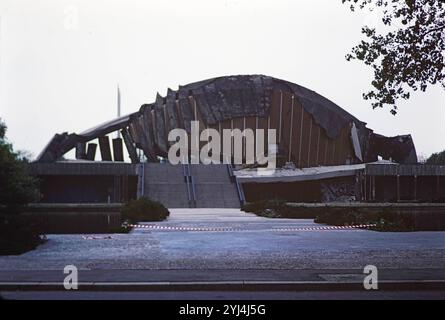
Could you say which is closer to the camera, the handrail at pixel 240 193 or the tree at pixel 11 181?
the tree at pixel 11 181

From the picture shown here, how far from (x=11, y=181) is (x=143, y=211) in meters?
12.1

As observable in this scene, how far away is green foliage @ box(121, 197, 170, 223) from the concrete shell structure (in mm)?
45848

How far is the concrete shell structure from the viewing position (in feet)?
248

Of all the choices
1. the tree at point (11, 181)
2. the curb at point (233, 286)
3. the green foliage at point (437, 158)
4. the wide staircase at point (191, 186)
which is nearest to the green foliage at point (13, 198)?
the tree at point (11, 181)

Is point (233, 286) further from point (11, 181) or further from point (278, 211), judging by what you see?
point (278, 211)

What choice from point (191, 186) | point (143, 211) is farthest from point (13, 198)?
point (191, 186)

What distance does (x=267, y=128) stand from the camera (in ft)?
252

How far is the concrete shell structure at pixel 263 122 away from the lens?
248 feet

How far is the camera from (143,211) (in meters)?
28.7

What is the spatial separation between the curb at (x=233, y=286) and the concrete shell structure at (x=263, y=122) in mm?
64595

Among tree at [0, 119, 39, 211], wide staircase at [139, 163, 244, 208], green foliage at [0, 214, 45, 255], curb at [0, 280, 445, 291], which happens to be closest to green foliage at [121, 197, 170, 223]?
tree at [0, 119, 39, 211]

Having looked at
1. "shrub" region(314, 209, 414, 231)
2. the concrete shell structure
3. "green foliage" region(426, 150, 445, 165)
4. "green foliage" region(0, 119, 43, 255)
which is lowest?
"shrub" region(314, 209, 414, 231)

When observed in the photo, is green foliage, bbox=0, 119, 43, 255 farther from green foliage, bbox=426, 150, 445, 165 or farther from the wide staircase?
green foliage, bbox=426, 150, 445, 165

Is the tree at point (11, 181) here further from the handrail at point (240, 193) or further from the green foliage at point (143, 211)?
the handrail at point (240, 193)
